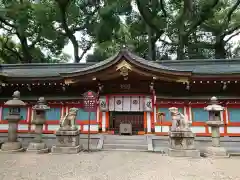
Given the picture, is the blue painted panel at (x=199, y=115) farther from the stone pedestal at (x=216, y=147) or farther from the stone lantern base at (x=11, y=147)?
the stone lantern base at (x=11, y=147)

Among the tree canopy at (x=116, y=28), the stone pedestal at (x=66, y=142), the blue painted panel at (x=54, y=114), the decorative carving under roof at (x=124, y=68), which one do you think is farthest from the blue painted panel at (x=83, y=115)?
the tree canopy at (x=116, y=28)

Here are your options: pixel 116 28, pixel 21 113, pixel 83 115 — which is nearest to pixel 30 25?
pixel 116 28

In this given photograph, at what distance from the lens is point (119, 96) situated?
36.4 feet

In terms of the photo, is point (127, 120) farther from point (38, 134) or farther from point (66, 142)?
point (38, 134)

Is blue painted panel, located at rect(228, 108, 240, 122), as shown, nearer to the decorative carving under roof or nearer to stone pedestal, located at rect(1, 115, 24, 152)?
the decorative carving under roof

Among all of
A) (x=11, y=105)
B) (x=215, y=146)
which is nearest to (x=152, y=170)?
(x=215, y=146)

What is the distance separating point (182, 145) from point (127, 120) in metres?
4.04

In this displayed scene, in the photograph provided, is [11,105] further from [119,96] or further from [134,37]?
[134,37]

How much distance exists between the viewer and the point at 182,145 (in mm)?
7879

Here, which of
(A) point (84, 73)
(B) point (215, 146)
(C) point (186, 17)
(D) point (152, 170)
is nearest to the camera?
(D) point (152, 170)

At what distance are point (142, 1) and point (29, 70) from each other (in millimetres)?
13174

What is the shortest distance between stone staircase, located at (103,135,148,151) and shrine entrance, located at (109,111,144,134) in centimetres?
84

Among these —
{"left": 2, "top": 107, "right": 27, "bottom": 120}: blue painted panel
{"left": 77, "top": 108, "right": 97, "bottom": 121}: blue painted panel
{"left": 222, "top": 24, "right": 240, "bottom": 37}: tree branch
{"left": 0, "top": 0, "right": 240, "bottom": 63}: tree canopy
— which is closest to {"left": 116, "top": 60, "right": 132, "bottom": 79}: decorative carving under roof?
{"left": 77, "top": 108, "right": 97, "bottom": 121}: blue painted panel

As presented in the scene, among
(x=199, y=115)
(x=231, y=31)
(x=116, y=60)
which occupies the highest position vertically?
(x=231, y=31)
